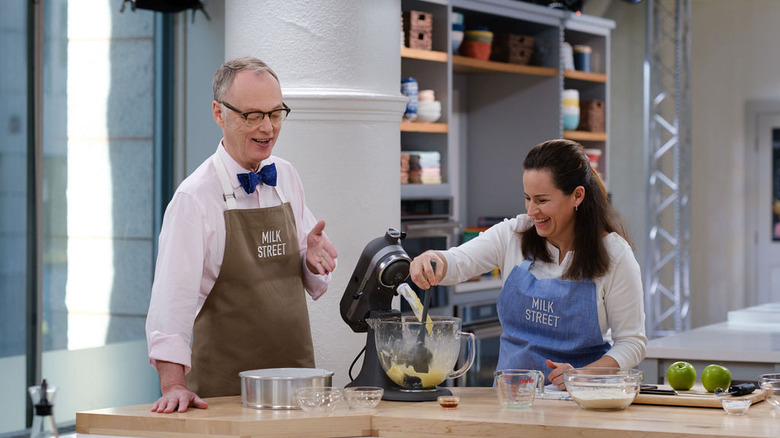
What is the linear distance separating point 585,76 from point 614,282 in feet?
15.3

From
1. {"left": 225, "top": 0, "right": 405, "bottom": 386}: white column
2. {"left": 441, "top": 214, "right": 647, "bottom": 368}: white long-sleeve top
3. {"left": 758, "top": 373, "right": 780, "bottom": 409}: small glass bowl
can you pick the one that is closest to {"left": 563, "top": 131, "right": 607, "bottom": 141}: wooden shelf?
{"left": 225, "top": 0, "right": 405, "bottom": 386}: white column

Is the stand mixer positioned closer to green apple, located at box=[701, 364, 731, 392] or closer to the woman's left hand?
the woman's left hand

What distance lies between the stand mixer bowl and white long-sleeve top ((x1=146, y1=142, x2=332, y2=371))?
467 millimetres

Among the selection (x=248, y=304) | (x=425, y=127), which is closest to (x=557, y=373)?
(x=248, y=304)

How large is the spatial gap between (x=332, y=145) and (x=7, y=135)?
210cm

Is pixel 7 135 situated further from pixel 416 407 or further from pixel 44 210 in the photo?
pixel 416 407

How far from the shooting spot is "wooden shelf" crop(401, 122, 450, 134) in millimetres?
5629

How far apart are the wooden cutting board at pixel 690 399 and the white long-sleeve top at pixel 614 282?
31cm

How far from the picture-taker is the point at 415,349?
2518 millimetres

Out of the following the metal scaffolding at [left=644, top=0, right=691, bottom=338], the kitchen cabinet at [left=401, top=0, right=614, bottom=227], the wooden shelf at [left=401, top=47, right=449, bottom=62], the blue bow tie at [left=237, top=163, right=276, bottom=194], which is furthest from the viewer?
Result: the metal scaffolding at [left=644, top=0, right=691, bottom=338]

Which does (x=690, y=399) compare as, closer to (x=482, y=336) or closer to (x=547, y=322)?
(x=547, y=322)

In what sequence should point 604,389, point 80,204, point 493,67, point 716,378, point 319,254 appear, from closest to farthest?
point 604,389 → point 716,378 → point 319,254 → point 80,204 → point 493,67

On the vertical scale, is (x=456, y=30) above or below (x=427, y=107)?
above

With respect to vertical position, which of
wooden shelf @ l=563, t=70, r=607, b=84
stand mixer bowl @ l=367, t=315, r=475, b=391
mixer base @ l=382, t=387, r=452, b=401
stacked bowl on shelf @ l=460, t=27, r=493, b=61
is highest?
stacked bowl on shelf @ l=460, t=27, r=493, b=61
